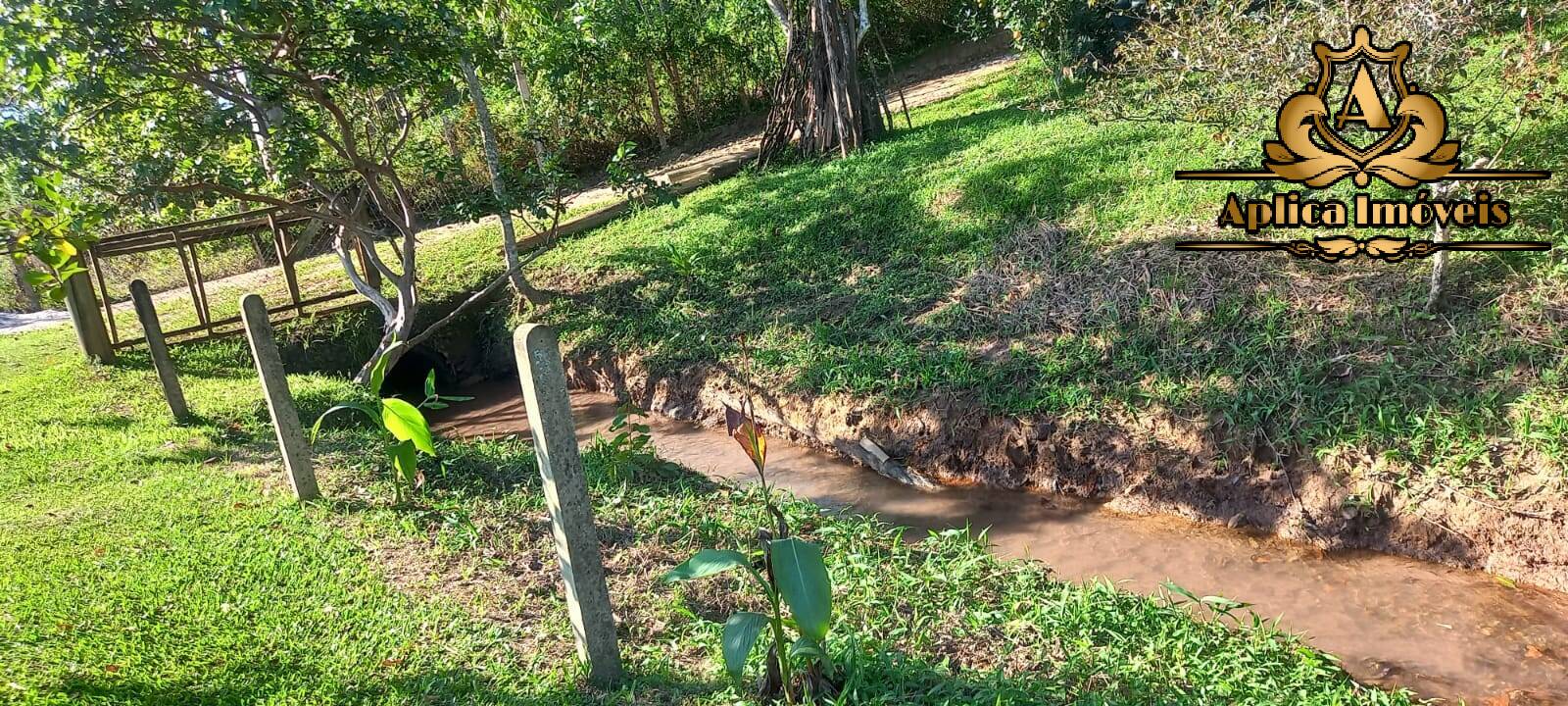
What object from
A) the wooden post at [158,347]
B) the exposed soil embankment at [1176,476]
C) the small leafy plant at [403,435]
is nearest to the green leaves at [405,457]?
the small leafy plant at [403,435]

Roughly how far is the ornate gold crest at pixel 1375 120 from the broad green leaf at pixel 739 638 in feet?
14.2

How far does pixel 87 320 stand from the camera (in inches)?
288

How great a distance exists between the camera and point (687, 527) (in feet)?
14.2

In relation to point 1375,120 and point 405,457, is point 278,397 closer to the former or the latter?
point 405,457

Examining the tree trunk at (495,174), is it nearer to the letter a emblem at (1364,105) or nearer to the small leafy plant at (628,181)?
the small leafy plant at (628,181)

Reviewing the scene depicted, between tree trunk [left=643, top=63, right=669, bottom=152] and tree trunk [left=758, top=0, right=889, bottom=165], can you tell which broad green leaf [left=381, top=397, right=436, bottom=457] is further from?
tree trunk [left=643, top=63, right=669, bottom=152]

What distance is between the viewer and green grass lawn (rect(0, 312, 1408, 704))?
293 centimetres

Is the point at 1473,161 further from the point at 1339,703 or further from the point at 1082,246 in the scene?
the point at 1339,703

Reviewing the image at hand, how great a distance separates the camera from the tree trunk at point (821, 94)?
32.9 ft

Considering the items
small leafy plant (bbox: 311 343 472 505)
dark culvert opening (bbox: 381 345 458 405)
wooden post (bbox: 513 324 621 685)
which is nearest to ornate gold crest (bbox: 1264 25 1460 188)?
wooden post (bbox: 513 324 621 685)

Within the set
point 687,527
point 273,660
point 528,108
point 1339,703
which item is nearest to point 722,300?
point 687,527

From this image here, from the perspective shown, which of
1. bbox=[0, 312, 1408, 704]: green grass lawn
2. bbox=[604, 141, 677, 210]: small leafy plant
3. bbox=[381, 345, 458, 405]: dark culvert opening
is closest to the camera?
bbox=[0, 312, 1408, 704]: green grass lawn

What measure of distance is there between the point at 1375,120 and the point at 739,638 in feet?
14.7

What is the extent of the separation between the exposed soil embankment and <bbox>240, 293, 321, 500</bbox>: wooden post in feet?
9.89
